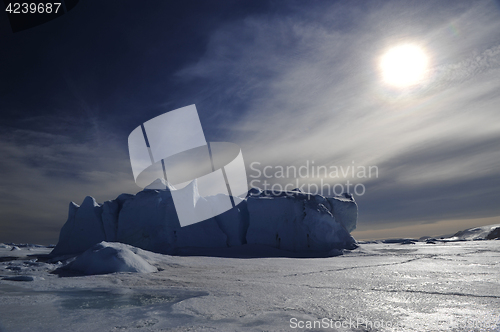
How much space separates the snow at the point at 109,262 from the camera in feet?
22.7

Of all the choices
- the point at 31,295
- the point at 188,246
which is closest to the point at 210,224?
the point at 188,246

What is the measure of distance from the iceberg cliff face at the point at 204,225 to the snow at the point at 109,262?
6.82 metres

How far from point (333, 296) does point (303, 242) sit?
11.6 meters

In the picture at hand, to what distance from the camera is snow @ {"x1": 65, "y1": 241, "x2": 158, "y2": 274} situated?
6.91 m

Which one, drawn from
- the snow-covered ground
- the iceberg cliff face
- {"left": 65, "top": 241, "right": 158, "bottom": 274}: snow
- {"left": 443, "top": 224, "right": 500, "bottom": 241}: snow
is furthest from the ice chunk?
{"left": 443, "top": 224, "right": 500, "bottom": 241}: snow

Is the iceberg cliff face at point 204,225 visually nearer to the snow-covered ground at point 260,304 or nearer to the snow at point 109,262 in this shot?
the snow at point 109,262

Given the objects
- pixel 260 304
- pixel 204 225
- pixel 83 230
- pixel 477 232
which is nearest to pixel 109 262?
pixel 260 304

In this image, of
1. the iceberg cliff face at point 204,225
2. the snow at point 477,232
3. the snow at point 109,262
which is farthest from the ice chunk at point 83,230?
the snow at point 477,232

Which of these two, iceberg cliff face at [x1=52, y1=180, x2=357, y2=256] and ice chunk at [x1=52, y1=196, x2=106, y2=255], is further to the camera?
ice chunk at [x1=52, y1=196, x2=106, y2=255]

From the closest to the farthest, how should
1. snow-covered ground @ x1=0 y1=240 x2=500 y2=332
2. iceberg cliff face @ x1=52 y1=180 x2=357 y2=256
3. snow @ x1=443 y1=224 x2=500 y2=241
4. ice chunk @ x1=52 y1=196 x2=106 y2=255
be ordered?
snow-covered ground @ x1=0 y1=240 x2=500 y2=332 < iceberg cliff face @ x1=52 y1=180 x2=357 y2=256 < ice chunk @ x1=52 y1=196 x2=106 y2=255 < snow @ x1=443 y1=224 x2=500 y2=241

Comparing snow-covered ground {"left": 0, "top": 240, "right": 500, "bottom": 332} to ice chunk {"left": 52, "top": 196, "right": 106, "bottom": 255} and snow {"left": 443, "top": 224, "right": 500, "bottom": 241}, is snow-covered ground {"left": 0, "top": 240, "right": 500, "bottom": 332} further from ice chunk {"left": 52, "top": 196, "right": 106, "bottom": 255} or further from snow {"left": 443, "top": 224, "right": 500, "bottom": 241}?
snow {"left": 443, "top": 224, "right": 500, "bottom": 241}

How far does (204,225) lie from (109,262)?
8143 millimetres

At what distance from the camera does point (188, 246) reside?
46.2ft

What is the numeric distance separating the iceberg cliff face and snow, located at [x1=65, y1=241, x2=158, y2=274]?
6.82 metres
